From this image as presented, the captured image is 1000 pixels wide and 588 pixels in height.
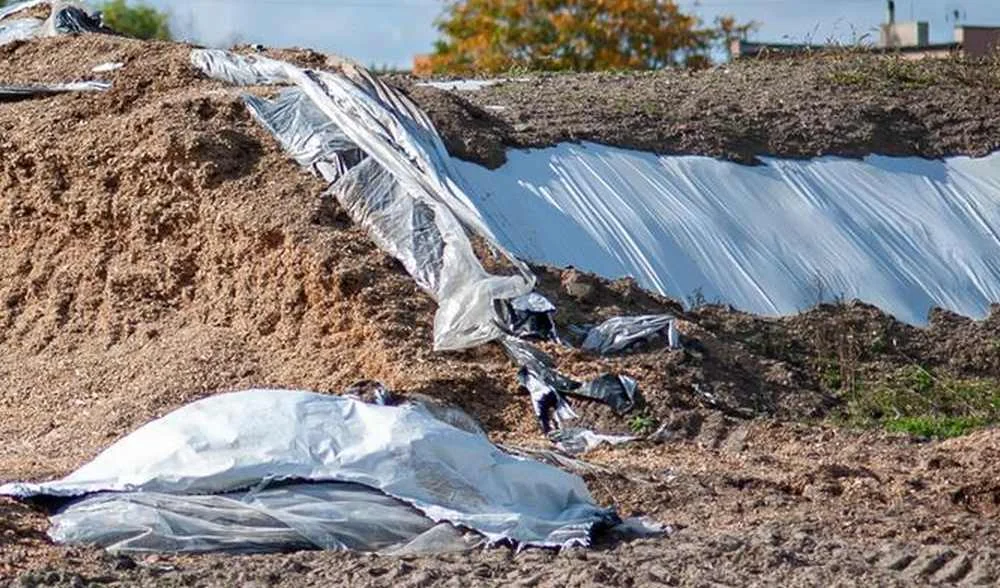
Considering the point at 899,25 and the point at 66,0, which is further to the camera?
the point at 899,25

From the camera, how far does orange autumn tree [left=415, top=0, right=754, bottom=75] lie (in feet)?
126

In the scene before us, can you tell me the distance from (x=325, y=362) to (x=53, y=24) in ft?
23.1

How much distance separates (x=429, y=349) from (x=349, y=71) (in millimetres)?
3659

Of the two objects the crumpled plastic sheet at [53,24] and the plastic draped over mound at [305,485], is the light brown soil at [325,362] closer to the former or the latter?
the plastic draped over mound at [305,485]

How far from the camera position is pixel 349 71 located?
43.9 feet

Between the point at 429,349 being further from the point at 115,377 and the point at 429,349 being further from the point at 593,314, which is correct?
the point at 115,377

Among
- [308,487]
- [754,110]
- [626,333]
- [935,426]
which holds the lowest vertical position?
[935,426]

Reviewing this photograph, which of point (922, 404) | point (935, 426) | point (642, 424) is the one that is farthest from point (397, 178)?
point (935, 426)

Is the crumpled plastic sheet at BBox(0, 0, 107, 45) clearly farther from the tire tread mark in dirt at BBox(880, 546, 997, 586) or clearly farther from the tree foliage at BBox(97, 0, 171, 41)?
the tree foliage at BBox(97, 0, 171, 41)

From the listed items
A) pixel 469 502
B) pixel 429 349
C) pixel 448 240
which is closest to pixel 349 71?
pixel 448 240

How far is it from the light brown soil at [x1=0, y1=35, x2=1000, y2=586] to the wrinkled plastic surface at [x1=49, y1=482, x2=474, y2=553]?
144mm

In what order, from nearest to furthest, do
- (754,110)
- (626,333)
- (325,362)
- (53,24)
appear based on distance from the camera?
(325,362) → (626,333) → (754,110) → (53,24)

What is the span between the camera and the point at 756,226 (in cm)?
1302

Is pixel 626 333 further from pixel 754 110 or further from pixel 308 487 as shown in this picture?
pixel 754 110
